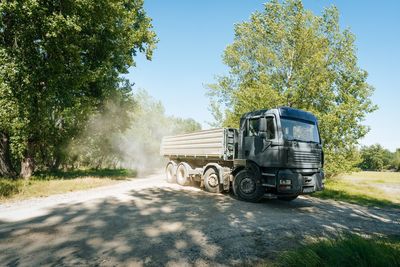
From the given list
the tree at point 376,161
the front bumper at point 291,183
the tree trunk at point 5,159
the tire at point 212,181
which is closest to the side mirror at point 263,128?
the front bumper at point 291,183

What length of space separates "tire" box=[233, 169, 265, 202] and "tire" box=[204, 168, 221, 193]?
1283 mm

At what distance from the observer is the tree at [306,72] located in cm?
1834

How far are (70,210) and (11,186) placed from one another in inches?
216

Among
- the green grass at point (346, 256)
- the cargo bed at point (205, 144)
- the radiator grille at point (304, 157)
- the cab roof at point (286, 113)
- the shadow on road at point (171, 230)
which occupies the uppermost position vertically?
the cab roof at point (286, 113)

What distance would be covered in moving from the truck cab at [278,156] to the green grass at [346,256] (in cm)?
492

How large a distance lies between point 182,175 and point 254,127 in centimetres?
618

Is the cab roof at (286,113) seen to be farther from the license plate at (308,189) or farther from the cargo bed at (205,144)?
the license plate at (308,189)

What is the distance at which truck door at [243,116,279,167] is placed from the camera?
390 inches

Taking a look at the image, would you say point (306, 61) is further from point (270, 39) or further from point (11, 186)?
point (11, 186)

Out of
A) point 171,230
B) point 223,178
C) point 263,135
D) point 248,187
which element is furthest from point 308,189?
point 171,230

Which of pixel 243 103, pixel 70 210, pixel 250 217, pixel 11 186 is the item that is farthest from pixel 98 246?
pixel 243 103

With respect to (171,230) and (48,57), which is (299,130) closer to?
(171,230)

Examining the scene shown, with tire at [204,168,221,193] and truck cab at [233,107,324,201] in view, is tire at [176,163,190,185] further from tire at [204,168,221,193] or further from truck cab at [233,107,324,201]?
truck cab at [233,107,324,201]

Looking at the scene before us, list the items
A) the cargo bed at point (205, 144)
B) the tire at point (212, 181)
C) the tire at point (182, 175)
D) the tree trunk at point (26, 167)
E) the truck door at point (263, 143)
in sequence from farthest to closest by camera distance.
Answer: the tree trunk at point (26, 167), the tire at point (182, 175), the tire at point (212, 181), the cargo bed at point (205, 144), the truck door at point (263, 143)
